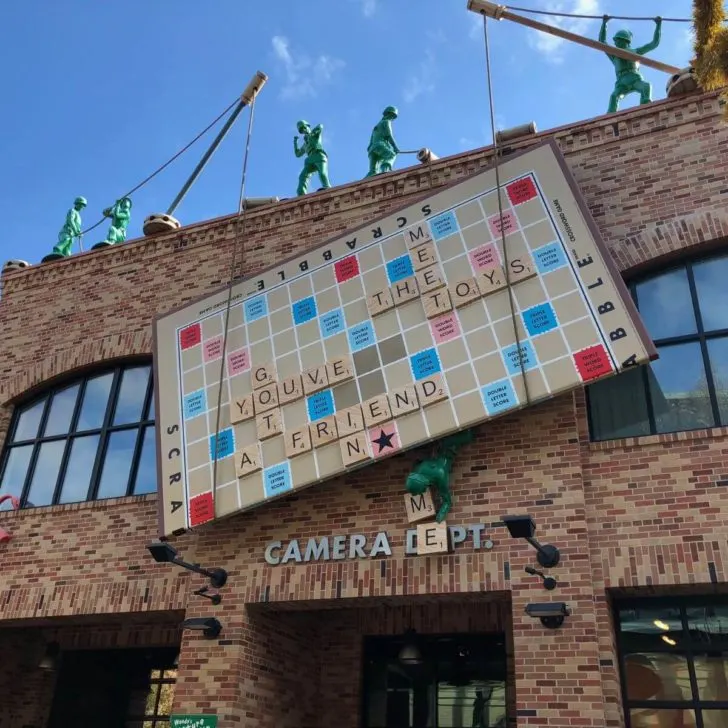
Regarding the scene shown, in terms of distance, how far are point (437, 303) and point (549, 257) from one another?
1332mm

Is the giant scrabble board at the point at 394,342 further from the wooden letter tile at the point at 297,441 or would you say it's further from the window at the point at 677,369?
the window at the point at 677,369

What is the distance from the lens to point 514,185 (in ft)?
28.6

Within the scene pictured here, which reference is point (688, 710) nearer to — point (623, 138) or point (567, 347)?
point (567, 347)

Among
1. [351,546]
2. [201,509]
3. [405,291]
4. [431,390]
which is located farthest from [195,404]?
[431,390]

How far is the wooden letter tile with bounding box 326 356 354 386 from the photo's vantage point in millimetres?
8711

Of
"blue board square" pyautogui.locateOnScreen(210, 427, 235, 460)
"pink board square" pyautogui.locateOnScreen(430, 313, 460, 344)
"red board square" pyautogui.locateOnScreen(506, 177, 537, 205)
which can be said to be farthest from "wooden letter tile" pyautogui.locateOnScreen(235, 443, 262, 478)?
"red board square" pyautogui.locateOnScreen(506, 177, 537, 205)

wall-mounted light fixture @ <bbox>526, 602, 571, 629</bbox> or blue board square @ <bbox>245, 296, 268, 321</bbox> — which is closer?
wall-mounted light fixture @ <bbox>526, 602, 571, 629</bbox>

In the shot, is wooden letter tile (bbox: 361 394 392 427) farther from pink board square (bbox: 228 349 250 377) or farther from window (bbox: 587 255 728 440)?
window (bbox: 587 255 728 440)

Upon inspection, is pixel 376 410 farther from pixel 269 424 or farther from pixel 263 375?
pixel 263 375

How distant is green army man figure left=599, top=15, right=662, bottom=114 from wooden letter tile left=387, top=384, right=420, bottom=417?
16.9ft

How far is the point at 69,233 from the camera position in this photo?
14250mm

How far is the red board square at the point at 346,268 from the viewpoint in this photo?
9.32 m

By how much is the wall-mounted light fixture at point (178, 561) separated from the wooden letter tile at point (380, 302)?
3492 mm

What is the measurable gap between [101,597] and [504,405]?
5.70m
